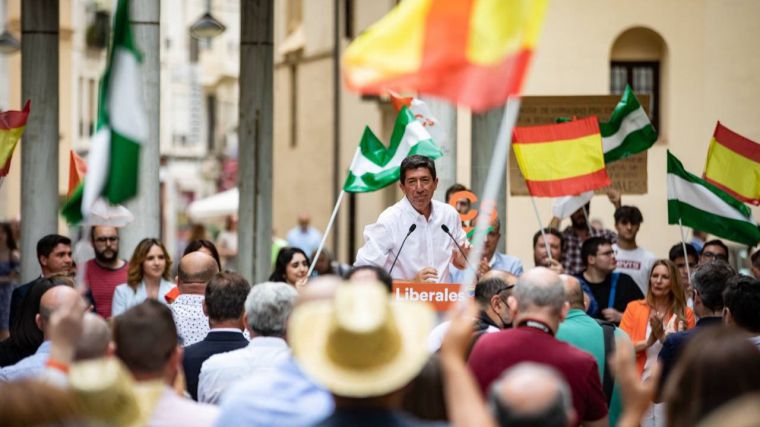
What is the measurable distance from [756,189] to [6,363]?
767 cm

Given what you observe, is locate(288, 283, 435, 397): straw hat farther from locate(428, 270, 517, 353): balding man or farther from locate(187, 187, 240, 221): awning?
locate(187, 187, 240, 221): awning

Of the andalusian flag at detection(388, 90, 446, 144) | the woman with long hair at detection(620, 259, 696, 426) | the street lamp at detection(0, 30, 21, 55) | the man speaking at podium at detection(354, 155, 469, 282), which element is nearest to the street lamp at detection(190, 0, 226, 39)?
the street lamp at detection(0, 30, 21, 55)

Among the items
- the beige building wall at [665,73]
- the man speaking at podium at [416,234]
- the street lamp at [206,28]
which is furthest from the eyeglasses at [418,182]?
the beige building wall at [665,73]

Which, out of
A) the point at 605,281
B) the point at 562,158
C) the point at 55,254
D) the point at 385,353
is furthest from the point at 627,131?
the point at 385,353

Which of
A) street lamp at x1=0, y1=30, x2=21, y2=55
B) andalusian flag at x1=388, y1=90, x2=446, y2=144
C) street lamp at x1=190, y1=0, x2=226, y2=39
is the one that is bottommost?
andalusian flag at x1=388, y1=90, x2=446, y2=144

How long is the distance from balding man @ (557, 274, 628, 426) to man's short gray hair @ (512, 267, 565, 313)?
4.31 feet

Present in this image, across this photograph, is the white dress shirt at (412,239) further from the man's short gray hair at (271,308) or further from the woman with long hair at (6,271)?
the woman with long hair at (6,271)

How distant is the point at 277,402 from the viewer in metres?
6.04

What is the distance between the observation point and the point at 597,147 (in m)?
13.6

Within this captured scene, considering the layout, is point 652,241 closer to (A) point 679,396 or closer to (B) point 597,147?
(B) point 597,147

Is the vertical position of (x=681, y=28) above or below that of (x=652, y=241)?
above

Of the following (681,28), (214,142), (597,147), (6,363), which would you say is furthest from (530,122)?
(214,142)

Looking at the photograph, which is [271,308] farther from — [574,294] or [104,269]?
[104,269]

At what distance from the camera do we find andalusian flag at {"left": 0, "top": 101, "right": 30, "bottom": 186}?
13312 millimetres
